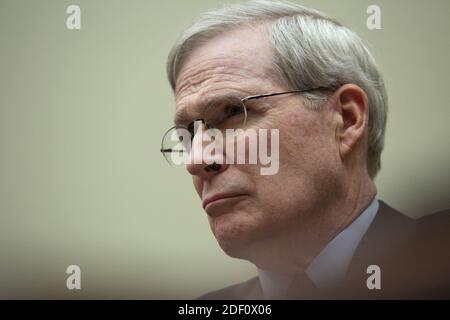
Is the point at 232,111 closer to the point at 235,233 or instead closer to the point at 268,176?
the point at 268,176

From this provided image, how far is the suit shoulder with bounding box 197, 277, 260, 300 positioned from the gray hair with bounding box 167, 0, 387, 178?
1.42ft

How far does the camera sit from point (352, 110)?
4.23 feet

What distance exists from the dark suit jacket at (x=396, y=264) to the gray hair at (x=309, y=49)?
158 mm

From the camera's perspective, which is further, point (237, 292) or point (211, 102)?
point (237, 292)

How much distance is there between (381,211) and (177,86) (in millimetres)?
599

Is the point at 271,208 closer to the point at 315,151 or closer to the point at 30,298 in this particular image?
the point at 315,151

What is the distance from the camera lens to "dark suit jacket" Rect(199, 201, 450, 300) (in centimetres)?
126

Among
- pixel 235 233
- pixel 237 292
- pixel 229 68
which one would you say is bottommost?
pixel 237 292

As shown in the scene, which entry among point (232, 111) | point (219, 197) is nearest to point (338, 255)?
point (219, 197)

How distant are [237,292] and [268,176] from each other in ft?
1.47

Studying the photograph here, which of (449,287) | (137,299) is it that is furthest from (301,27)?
(137,299)

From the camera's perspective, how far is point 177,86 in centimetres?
142

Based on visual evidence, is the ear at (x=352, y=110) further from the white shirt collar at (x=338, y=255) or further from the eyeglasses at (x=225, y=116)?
the white shirt collar at (x=338, y=255)

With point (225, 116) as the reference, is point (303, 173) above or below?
below
